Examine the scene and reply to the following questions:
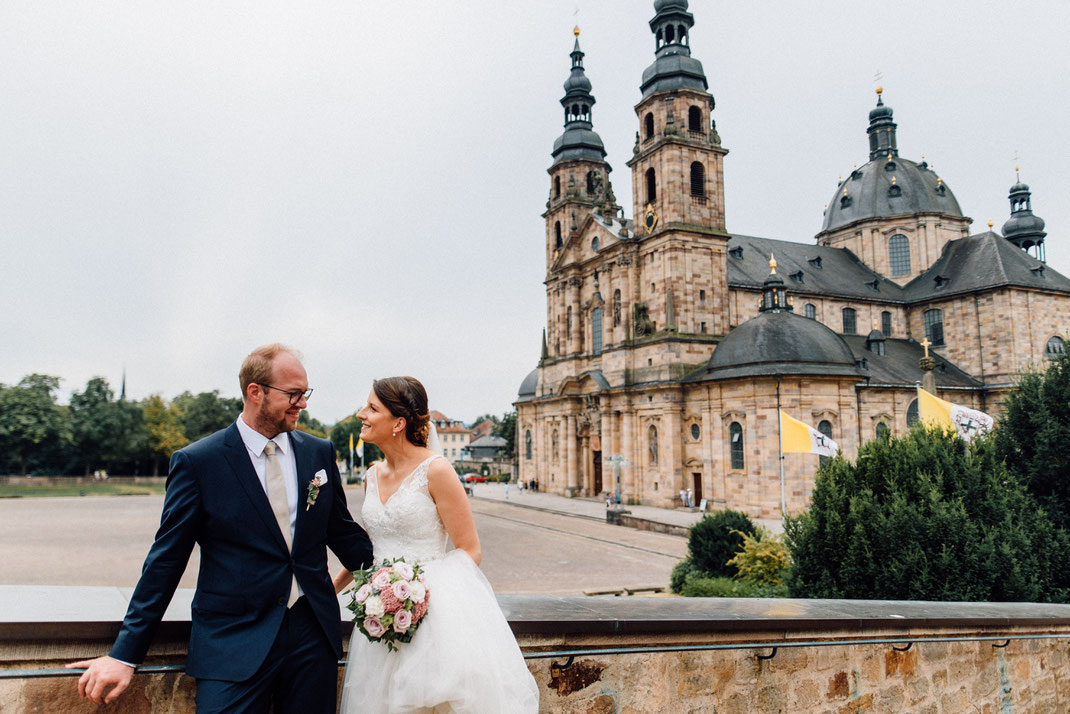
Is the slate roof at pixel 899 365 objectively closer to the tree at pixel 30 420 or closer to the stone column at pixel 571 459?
the stone column at pixel 571 459

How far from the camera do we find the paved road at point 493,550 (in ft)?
57.6

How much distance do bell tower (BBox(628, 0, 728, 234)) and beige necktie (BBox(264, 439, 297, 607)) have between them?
38.9 meters

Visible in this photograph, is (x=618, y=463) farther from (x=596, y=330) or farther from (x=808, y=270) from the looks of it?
(x=808, y=270)

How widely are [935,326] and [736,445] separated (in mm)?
22461

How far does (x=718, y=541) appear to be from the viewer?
1689cm

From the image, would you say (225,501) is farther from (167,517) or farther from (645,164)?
(645,164)

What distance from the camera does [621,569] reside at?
20594 mm

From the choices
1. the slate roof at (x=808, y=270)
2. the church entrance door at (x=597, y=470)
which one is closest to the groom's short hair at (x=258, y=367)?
the slate roof at (x=808, y=270)

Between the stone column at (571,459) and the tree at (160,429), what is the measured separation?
39385mm

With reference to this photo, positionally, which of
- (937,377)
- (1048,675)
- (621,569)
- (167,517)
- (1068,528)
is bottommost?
(621,569)

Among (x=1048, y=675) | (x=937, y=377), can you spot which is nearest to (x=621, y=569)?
(x=1048, y=675)

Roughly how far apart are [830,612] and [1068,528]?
9447mm

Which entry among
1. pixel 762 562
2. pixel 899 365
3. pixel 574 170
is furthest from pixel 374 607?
pixel 574 170

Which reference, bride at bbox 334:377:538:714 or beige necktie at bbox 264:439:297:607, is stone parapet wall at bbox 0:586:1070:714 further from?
bride at bbox 334:377:538:714
